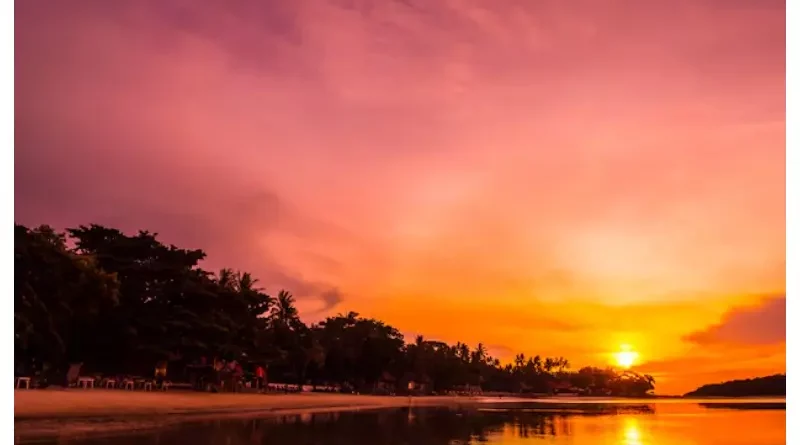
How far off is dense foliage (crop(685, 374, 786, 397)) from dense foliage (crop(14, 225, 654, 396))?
181 cm

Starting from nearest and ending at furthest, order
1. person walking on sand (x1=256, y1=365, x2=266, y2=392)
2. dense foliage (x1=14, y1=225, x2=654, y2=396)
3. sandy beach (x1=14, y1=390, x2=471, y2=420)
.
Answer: sandy beach (x1=14, y1=390, x2=471, y2=420) < dense foliage (x1=14, y1=225, x2=654, y2=396) < person walking on sand (x1=256, y1=365, x2=266, y2=392)

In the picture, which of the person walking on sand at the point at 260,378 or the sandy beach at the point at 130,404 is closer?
the sandy beach at the point at 130,404

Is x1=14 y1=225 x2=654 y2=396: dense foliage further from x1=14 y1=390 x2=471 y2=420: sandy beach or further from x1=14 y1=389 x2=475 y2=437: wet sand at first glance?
x1=14 y1=389 x2=475 y2=437: wet sand

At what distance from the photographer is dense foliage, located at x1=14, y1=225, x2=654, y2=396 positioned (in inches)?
383

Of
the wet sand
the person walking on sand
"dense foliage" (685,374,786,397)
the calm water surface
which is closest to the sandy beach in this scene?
the wet sand

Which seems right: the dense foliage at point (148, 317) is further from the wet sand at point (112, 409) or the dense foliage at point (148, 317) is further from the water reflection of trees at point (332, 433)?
the water reflection of trees at point (332, 433)

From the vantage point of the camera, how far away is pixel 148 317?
13953mm

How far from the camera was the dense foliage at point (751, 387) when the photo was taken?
9.06m

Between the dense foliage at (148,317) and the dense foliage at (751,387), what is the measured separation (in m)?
1.81

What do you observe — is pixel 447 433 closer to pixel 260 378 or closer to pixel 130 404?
pixel 130 404

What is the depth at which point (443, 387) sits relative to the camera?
33.7 metres

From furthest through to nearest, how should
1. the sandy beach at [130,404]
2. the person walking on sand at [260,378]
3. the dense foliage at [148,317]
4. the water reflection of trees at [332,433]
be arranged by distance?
the person walking on sand at [260,378], the dense foliage at [148,317], the sandy beach at [130,404], the water reflection of trees at [332,433]

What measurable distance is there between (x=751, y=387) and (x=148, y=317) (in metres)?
11.2

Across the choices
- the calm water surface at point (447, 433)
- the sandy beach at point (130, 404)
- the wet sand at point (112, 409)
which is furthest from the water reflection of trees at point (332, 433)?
the sandy beach at point (130, 404)
